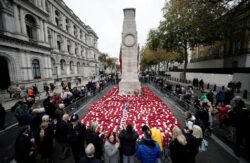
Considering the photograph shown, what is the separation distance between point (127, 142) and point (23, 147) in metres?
2.99

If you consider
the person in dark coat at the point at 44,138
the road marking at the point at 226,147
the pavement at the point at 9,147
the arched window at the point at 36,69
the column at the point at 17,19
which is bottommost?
the pavement at the point at 9,147

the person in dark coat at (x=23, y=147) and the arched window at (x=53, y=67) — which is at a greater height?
the arched window at (x=53, y=67)

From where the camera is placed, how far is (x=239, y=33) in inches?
471

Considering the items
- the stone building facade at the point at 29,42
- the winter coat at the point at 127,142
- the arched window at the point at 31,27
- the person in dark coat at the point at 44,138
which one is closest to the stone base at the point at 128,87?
the person in dark coat at the point at 44,138

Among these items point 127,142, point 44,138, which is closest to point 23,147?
point 44,138

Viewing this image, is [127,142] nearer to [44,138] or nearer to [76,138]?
[76,138]

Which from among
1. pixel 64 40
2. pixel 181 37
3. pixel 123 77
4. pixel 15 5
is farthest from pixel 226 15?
pixel 64 40

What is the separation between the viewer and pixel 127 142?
151 inches

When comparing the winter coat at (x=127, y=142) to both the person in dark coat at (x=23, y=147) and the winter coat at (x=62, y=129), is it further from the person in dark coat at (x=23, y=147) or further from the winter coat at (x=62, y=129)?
the person in dark coat at (x=23, y=147)

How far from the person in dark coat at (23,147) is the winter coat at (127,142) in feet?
8.88

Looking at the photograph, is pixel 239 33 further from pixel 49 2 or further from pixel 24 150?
pixel 49 2

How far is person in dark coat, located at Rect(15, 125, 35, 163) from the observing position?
3495mm

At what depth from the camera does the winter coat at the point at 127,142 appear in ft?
12.4

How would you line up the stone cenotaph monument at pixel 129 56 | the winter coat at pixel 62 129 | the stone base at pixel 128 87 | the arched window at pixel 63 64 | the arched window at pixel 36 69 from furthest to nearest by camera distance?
the arched window at pixel 63 64 < the arched window at pixel 36 69 < the stone base at pixel 128 87 < the stone cenotaph monument at pixel 129 56 < the winter coat at pixel 62 129
